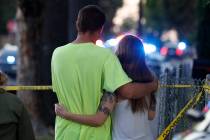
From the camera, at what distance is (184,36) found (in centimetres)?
6462

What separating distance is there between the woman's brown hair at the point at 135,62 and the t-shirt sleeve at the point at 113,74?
0.18 m

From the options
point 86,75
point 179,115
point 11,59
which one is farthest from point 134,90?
point 11,59

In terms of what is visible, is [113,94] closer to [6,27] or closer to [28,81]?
[28,81]

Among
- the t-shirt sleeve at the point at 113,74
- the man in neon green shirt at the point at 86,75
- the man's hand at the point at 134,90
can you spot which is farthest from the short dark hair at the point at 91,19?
the man's hand at the point at 134,90

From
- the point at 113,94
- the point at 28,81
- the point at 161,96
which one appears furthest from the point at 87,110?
the point at 28,81

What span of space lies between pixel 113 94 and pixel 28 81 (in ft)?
22.7

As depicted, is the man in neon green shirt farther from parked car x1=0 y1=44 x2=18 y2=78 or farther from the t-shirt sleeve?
parked car x1=0 y1=44 x2=18 y2=78

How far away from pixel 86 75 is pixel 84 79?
1.4 inches

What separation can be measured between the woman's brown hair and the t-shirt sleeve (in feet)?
0.60

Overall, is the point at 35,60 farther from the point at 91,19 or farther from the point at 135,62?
the point at 91,19

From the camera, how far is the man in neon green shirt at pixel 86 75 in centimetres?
551

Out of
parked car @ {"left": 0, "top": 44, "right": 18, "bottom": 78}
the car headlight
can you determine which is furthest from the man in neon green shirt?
the car headlight

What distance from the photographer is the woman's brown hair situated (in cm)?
571

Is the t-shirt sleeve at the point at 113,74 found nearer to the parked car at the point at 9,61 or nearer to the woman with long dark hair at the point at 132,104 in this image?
the woman with long dark hair at the point at 132,104
